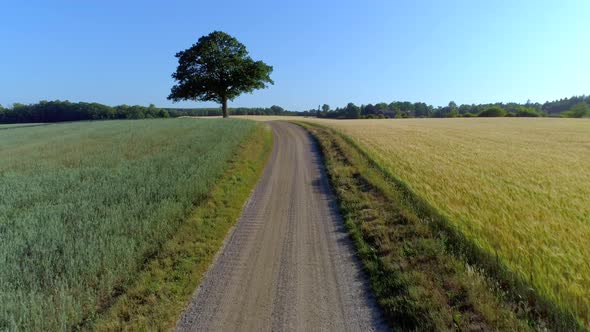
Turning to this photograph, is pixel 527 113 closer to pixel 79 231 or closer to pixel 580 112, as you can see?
pixel 580 112

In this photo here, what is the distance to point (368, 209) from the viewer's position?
6.72 m

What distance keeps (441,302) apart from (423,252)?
135 centimetres

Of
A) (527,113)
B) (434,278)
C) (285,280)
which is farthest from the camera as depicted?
(527,113)

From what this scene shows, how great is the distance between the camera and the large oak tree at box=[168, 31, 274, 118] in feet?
132

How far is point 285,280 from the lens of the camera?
160 inches

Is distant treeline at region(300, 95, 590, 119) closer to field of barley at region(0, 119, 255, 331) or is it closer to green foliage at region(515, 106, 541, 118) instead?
green foliage at region(515, 106, 541, 118)

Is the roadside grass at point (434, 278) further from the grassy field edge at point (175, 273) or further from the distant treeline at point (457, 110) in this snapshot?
the distant treeline at point (457, 110)

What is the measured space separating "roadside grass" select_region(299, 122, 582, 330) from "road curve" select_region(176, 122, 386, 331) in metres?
0.33

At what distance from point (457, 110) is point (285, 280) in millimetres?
156768

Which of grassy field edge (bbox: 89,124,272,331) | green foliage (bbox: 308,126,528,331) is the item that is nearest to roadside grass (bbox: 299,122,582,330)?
green foliage (bbox: 308,126,528,331)

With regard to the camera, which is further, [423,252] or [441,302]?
[423,252]

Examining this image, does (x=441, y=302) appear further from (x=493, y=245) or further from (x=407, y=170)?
(x=407, y=170)

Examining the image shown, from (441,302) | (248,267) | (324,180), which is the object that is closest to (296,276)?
(248,267)

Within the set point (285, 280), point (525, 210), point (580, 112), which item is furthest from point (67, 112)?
point (580, 112)
